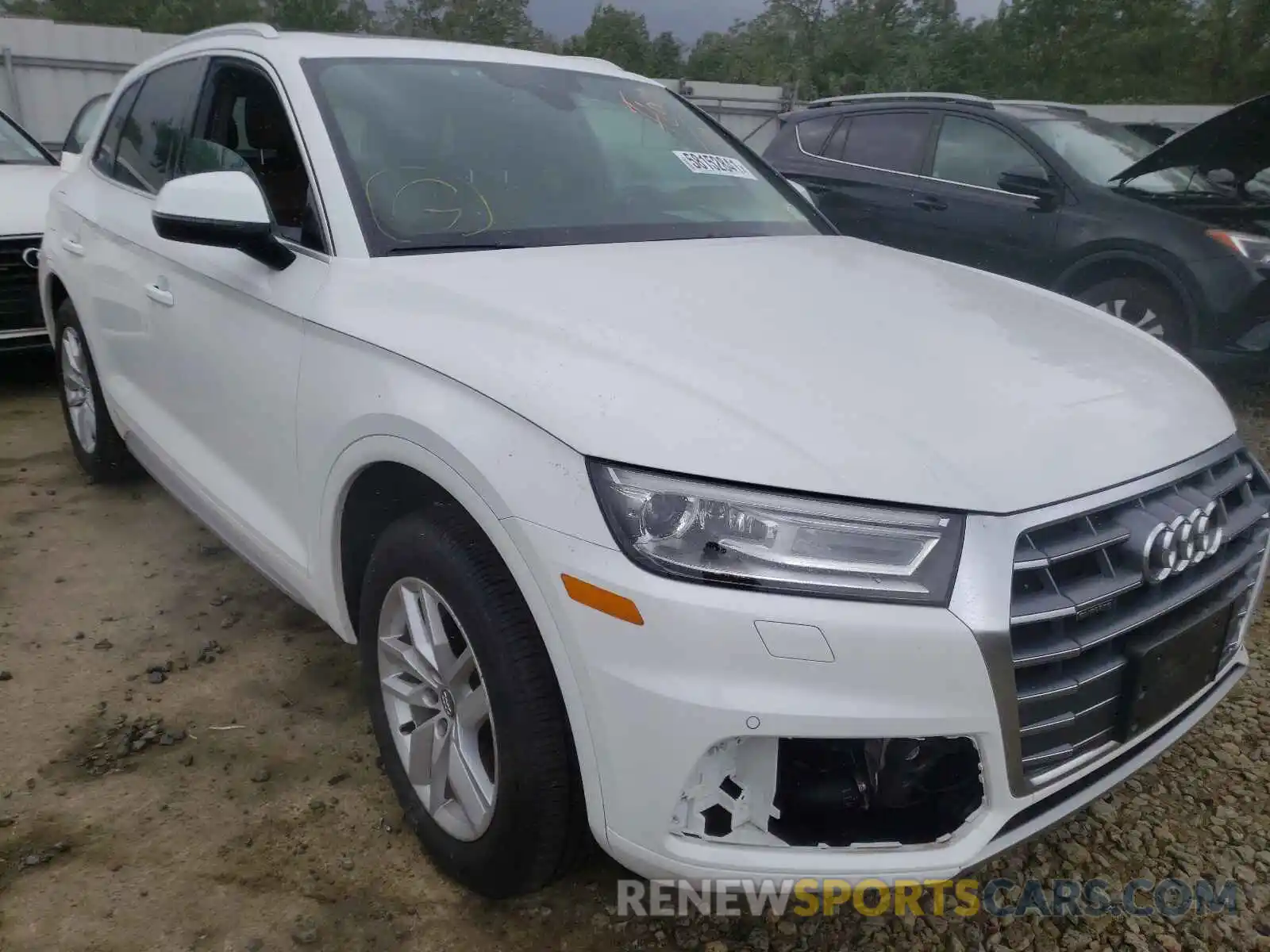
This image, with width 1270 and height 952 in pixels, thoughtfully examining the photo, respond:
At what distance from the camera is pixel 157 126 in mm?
3256

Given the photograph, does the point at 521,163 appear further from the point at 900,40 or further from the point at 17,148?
the point at 900,40

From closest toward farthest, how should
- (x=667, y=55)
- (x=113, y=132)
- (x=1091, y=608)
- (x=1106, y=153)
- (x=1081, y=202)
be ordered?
1. (x=1091, y=608)
2. (x=113, y=132)
3. (x=1081, y=202)
4. (x=1106, y=153)
5. (x=667, y=55)

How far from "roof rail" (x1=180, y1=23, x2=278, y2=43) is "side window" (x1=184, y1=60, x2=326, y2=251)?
0.34ft

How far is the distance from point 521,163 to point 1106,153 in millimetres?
4673

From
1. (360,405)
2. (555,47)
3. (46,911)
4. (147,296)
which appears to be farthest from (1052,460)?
(555,47)

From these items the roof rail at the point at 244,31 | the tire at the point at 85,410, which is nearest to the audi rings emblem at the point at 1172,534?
the roof rail at the point at 244,31

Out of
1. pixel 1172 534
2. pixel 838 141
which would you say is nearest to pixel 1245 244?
pixel 838 141

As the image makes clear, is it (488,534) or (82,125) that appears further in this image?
(82,125)

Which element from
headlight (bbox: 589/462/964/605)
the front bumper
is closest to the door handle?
the front bumper

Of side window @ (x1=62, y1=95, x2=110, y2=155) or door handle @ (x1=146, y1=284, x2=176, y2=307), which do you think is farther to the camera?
side window @ (x1=62, y1=95, x2=110, y2=155)

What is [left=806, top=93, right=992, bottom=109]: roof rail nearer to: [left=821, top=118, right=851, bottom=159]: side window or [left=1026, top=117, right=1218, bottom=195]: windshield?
[left=821, top=118, right=851, bottom=159]: side window

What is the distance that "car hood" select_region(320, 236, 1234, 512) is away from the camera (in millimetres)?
Result: 1512

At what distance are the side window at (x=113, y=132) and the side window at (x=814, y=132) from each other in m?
4.61

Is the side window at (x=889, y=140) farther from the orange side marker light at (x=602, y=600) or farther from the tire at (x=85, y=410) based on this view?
the orange side marker light at (x=602, y=600)
